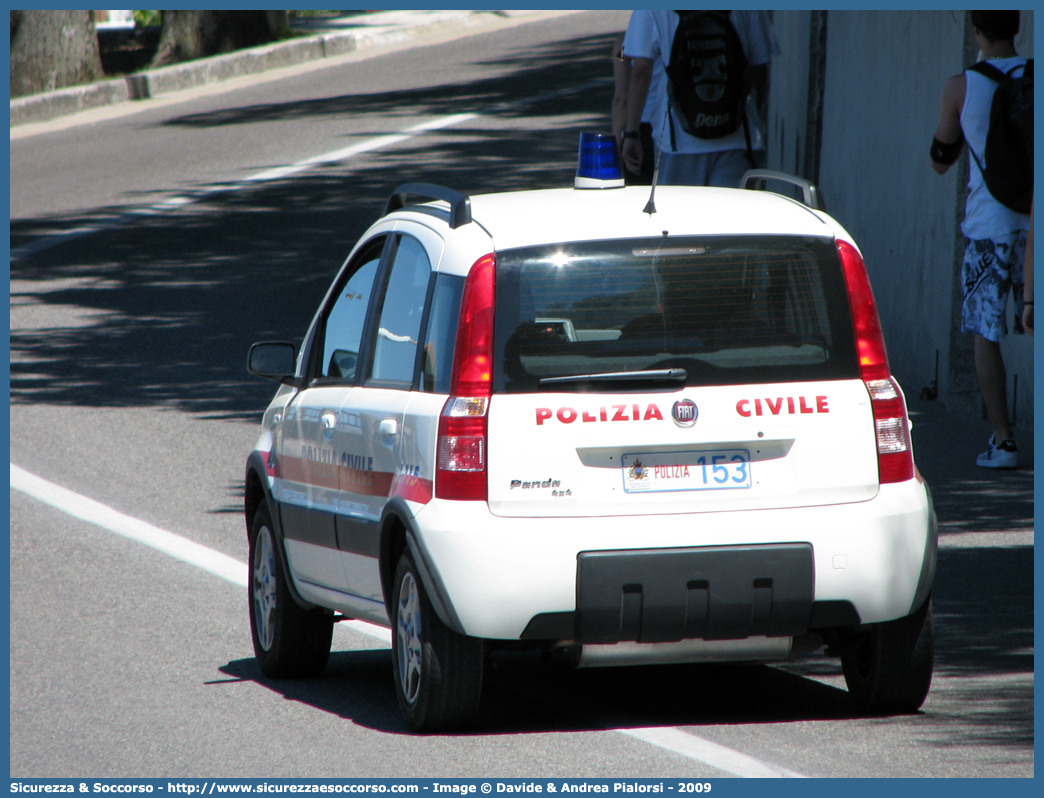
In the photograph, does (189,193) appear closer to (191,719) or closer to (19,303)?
(19,303)

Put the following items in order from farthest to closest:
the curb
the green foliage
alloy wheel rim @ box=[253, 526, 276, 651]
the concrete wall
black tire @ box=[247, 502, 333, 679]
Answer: the green foliage, the curb, the concrete wall, alloy wheel rim @ box=[253, 526, 276, 651], black tire @ box=[247, 502, 333, 679]

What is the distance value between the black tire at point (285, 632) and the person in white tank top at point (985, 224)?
427cm

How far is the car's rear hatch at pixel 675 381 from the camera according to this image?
5.39m

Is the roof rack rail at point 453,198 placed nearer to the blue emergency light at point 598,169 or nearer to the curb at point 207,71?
A: the blue emergency light at point 598,169

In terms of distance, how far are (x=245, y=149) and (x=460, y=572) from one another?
60.5 feet

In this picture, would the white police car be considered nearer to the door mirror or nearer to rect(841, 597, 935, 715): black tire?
rect(841, 597, 935, 715): black tire

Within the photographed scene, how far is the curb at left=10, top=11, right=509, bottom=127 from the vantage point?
26.5m

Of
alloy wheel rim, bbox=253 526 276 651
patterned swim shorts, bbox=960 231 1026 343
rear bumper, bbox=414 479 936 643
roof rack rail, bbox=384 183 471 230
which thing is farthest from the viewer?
patterned swim shorts, bbox=960 231 1026 343

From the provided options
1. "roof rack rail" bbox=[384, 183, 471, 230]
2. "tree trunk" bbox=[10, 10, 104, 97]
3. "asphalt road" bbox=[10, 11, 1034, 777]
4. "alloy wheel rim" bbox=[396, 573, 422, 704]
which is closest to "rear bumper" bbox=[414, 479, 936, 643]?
"alloy wheel rim" bbox=[396, 573, 422, 704]

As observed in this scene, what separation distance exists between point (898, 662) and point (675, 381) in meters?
1.16

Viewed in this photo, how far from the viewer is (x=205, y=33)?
31484 millimetres

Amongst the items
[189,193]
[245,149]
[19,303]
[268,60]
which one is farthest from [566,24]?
[19,303]

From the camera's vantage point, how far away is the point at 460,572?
5359mm

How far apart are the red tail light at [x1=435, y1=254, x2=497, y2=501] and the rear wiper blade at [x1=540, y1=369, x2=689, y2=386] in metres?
0.20
